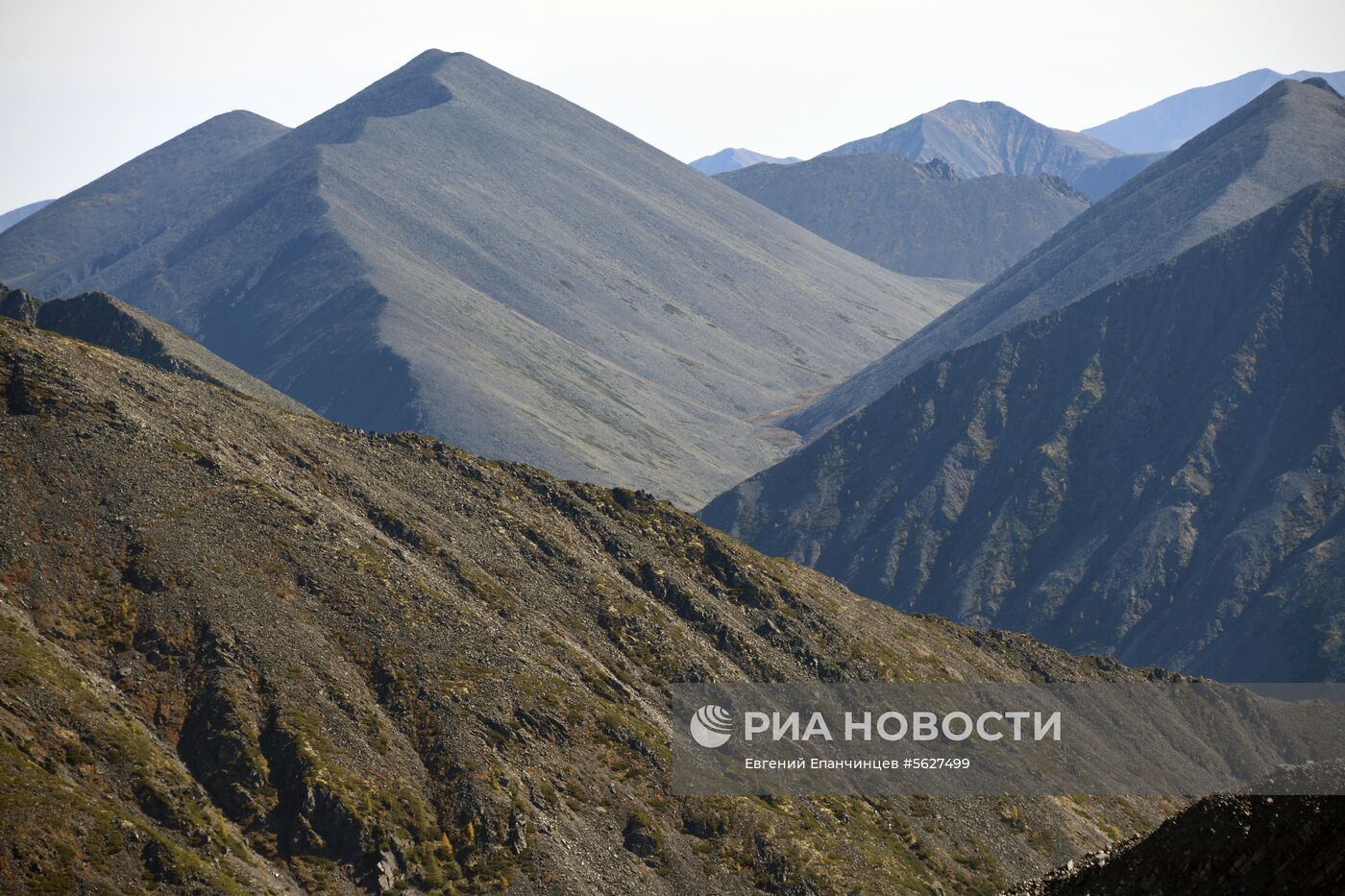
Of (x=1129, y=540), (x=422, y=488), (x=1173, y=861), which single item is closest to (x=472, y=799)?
(x=422, y=488)

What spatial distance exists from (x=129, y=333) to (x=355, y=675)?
115400mm

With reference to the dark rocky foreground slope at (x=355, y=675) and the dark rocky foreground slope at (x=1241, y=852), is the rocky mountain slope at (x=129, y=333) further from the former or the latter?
the dark rocky foreground slope at (x=1241, y=852)

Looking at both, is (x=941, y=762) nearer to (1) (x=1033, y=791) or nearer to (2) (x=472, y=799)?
(1) (x=1033, y=791)

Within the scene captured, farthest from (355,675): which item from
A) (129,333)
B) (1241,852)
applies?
(129,333)

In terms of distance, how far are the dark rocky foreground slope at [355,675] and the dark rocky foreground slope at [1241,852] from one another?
118 feet

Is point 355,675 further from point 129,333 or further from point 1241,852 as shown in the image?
point 129,333

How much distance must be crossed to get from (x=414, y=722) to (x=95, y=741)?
1717 cm

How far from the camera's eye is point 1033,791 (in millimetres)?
97500

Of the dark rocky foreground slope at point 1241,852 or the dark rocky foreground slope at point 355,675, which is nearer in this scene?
the dark rocky foreground slope at point 1241,852

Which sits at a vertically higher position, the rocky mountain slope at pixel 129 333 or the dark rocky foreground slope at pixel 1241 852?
the rocky mountain slope at pixel 129 333

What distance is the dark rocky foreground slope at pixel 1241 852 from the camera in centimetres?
3834

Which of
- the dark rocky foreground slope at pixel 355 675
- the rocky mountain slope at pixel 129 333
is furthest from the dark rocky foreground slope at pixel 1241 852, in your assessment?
the rocky mountain slope at pixel 129 333

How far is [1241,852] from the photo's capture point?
1585 inches

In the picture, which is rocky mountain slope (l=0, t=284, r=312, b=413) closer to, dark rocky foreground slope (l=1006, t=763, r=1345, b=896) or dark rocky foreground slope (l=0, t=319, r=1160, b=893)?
dark rocky foreground slope (l=0, t=319, r=1160, b=893)
